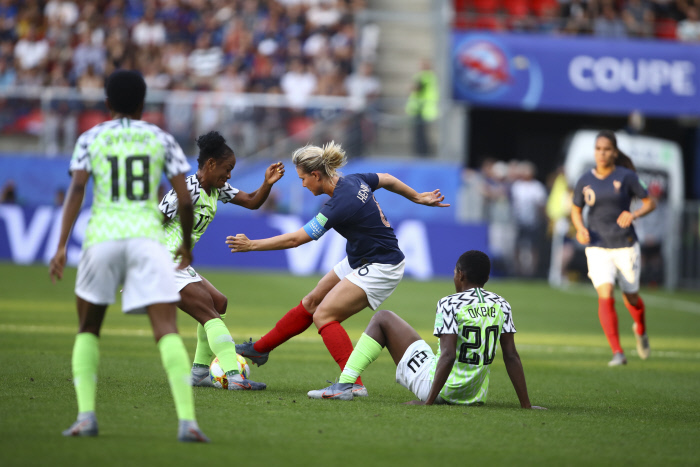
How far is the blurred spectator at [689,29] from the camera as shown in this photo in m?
27.2

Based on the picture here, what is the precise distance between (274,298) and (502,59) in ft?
40.2

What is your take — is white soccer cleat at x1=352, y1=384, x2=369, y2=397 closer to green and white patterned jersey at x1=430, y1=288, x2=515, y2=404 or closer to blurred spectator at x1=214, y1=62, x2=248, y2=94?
green and white patterned jersey at x1=430, y1=288, x2=515, y2=404

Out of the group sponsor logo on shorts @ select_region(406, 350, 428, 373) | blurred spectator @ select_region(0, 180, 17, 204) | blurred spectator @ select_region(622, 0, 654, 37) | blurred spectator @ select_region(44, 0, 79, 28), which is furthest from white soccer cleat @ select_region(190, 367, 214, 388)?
blurred spectator @ select_region(622, 0, 654, 37)

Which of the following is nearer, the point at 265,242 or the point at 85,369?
the point at 85,369

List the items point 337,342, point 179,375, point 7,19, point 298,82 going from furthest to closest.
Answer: point 7,19
point 298,82
point 337,342
point 179,375

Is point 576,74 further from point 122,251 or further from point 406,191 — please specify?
Result: point 122,251

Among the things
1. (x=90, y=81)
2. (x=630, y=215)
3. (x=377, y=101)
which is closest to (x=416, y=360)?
(x=630, y=215)

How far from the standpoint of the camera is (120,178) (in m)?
5.36

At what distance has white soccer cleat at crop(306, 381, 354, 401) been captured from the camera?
7.24m

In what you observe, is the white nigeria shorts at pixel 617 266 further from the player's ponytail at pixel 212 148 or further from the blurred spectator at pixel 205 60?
the blurred spectator at pixel 205 60

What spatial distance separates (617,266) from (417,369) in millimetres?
4519

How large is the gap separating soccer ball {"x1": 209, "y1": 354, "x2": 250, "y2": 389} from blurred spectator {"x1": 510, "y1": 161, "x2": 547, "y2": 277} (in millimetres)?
15846

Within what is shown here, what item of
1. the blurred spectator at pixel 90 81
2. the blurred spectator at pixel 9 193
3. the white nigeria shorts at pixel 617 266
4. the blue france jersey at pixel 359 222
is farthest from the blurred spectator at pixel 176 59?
the blue france jersey at pixel 359 222

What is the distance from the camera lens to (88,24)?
25.8 meters
